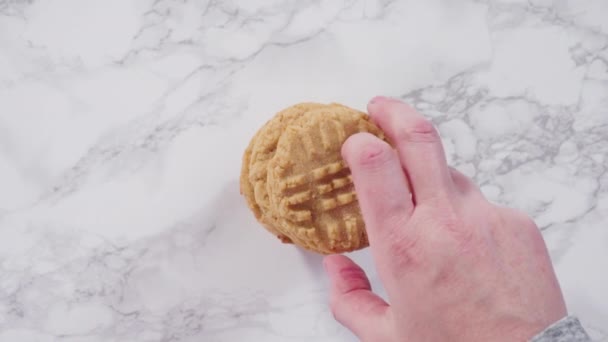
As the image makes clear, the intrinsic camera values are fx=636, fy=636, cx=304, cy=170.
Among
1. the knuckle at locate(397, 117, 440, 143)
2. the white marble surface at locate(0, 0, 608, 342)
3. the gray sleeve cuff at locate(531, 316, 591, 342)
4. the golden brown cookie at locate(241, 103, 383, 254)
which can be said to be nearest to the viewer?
the gray sleeve cuff at locate(531, 316, 591, 342)

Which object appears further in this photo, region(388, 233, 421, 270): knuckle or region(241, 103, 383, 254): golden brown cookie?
region(241, 103, 383, 254): golden brown cookie

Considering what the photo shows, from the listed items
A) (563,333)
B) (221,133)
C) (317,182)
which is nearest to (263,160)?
(317,182)

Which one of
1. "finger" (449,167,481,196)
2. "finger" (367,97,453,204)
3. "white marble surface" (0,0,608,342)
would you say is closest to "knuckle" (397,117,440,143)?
"finger" (367,97,453,204)

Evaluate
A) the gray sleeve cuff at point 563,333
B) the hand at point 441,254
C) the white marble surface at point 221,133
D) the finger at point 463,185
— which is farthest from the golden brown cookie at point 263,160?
the gray sleeve cuff at point 563,333

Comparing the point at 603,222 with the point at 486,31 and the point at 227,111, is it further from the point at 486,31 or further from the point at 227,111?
the point at 227,111

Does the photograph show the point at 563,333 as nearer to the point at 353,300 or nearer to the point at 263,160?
the point at 353,300

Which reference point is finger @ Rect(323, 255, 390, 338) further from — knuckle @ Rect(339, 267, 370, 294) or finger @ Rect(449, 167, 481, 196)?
finger @ Rect(449, 167, 481, 196)

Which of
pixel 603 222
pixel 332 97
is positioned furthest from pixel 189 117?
pixel 603 222
